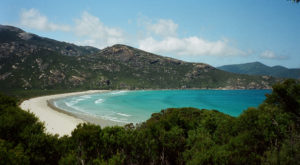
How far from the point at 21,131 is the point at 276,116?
2844 centimetres

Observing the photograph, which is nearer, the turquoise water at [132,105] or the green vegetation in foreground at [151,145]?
the green vegetation in foreground at [151,145]

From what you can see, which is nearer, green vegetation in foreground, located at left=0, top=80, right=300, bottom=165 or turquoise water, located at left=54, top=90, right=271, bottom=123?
green vegetation in foreground, located at left=0, top=80, right=300, bottom=165

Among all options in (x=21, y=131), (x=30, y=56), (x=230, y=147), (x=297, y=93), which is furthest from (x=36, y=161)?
(x=30, y=56)

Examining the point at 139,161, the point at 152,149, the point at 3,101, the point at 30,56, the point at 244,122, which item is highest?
the point at 30,56

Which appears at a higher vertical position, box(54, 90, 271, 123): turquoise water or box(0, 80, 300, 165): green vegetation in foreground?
box(0, 80, 300, 165): green vegetation in foreground

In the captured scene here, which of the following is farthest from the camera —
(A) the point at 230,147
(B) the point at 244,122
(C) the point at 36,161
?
(B) the point at 244,122

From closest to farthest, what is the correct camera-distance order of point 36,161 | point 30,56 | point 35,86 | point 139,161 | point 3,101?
1. point 36,161
2. point 139,161
3. point 3,101
4. point 35,86
5. point 30,56

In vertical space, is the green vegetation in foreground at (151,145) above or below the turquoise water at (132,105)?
above

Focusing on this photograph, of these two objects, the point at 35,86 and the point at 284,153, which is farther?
the point at 35,86

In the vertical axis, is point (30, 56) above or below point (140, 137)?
above

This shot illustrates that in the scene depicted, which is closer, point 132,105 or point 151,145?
point 151,145

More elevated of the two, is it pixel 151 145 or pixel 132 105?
pixel 151 145

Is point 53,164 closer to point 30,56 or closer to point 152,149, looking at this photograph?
point 152,149

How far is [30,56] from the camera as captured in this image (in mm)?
192625
